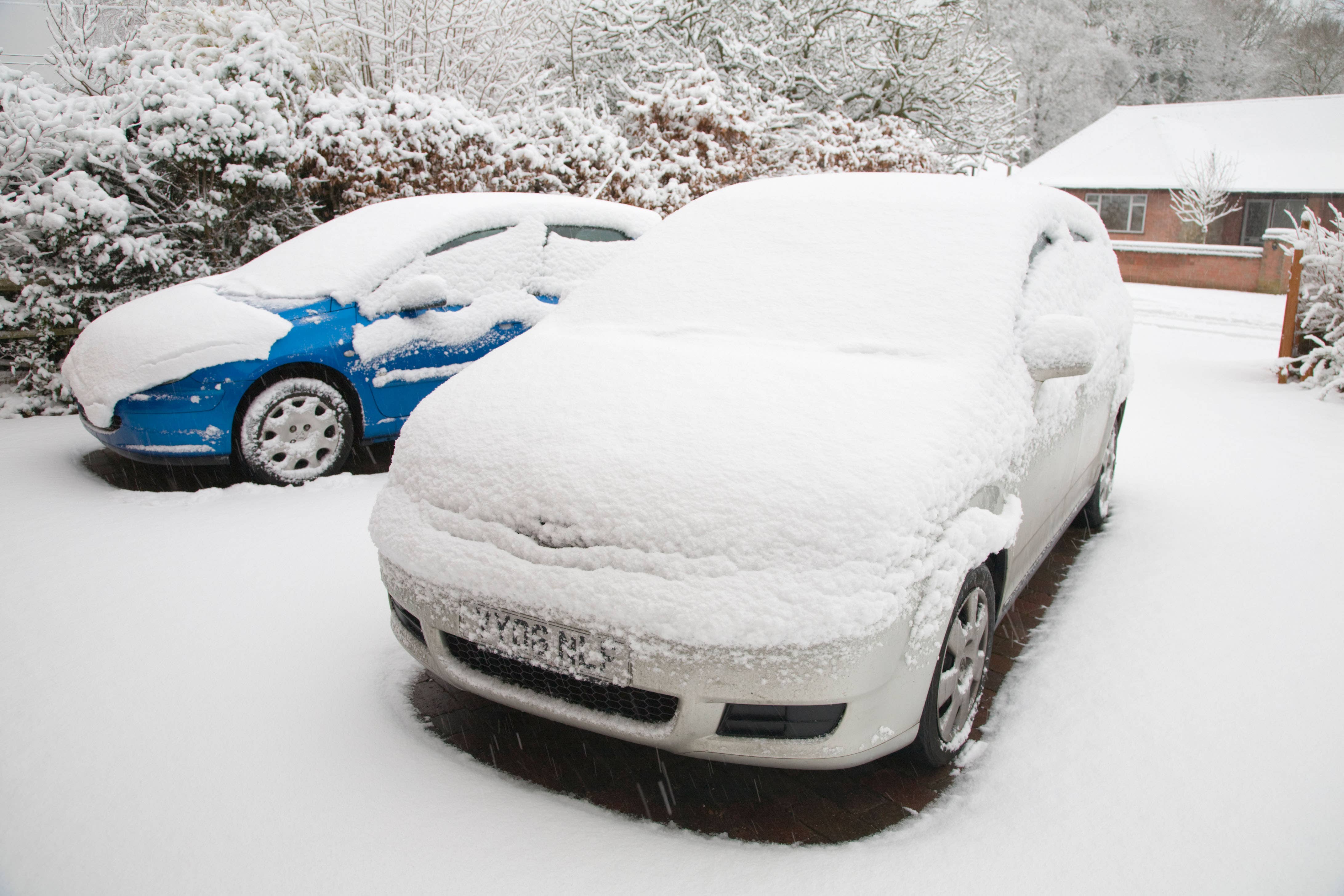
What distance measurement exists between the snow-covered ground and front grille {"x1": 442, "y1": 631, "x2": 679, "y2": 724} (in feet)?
1.07

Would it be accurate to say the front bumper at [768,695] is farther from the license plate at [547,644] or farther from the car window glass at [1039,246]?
the car window glass at [1039,246]

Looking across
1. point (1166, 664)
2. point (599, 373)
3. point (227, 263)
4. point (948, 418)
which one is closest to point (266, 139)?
point (227, 263)

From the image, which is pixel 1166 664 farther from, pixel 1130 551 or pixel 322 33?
pixel 322 33

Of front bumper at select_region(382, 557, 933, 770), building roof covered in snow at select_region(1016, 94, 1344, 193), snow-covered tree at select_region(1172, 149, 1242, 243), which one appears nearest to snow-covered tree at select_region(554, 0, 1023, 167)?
front bumper at select_region(382, 557, 933, 770)

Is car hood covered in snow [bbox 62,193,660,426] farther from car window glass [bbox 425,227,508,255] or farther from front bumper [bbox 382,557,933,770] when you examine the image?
front bumper [bbox 382,557,933,770]

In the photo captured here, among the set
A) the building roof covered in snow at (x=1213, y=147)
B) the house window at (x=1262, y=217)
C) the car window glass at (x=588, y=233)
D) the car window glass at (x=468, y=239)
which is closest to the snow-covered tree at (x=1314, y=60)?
the building roof covered in snow at (x=1213, y=147)

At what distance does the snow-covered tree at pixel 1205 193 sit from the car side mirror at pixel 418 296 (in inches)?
1241

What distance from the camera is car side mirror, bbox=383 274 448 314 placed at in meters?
5.04

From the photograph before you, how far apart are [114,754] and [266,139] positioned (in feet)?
20.1

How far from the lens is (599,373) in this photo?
278cm

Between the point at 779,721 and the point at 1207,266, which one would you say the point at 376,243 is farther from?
the point at 1207,266

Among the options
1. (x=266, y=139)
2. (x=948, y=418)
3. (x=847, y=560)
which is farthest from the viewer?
(x=266, y=139)

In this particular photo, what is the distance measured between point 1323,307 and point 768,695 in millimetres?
7982

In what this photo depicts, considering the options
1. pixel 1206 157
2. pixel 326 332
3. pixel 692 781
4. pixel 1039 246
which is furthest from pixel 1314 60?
pixel 692 781
